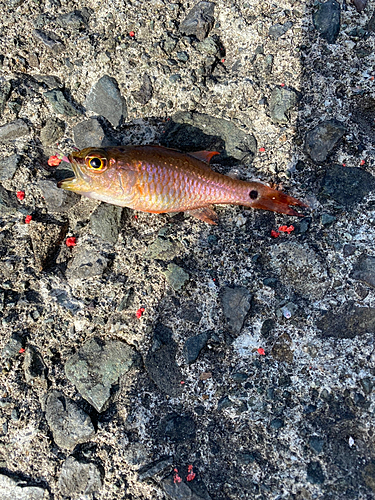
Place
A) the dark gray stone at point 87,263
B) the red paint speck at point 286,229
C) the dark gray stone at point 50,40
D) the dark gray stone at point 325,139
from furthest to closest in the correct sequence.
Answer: the dark gray stone at point 50,40 → the dark gray stone at point 325,139 → the red paint speck at point 286,229 → the dark gray stone at point 87,263

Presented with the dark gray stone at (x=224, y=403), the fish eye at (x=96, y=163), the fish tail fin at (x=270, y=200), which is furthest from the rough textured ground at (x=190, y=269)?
the fish eye at (x=96, y=163)

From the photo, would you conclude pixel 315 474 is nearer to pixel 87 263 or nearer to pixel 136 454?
pixel 136 454

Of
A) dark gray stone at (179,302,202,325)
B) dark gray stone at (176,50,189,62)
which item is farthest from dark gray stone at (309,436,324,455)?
dark gray stone at (176,50,189,62)

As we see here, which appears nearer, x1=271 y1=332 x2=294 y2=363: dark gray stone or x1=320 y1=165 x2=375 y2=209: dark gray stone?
x1=271 y1=332 x2=294 y2=363: dark gray stone

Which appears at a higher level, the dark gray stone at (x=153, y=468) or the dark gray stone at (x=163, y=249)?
the dark gray stone at (x=163, y=249)

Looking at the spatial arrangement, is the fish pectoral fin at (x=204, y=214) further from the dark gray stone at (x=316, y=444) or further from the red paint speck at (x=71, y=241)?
the dark gray stone at (x=316, y=444)

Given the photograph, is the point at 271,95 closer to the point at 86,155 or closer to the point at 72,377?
the point at 86,155

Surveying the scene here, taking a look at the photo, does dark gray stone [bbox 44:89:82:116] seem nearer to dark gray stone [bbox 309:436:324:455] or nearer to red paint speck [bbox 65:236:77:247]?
red paint speck [bbox 65:236:77:247]
